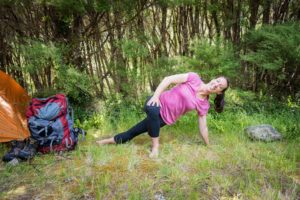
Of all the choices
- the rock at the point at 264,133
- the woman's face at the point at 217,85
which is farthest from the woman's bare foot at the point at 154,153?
the rock at the point at 264,133

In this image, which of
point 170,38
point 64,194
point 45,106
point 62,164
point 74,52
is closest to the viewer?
point 64,194

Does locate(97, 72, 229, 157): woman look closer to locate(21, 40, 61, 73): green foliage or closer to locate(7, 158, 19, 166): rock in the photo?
locate(7, 158, 19, 166): rock

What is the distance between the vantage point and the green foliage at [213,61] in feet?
14.5

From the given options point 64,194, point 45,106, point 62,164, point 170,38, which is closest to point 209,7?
point 170,38

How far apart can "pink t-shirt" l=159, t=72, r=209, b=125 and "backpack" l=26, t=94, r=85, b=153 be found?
1027mm

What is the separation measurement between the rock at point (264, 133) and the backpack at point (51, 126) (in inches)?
78.8

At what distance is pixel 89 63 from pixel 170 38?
1.47 metres

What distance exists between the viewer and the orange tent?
3.49m

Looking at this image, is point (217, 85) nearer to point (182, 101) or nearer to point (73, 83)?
point (182, 101)

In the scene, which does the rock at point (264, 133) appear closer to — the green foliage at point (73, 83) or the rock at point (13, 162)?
the green foliage at point (73, 83)

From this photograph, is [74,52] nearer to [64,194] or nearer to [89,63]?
[89,63]

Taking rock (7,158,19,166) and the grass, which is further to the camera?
rock (7,158,19,166)

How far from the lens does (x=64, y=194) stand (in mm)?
2727

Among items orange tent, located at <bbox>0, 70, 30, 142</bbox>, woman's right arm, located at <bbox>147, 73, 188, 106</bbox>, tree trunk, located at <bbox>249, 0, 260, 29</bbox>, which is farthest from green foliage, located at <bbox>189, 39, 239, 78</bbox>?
orange tent, located at <bbox>0, 70, 30, 142</bbox>
